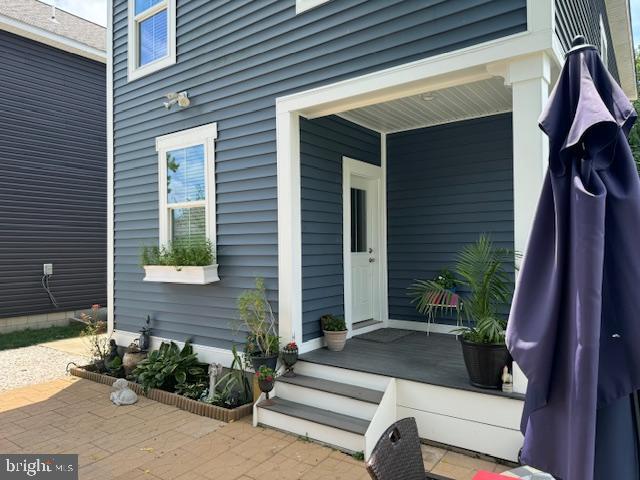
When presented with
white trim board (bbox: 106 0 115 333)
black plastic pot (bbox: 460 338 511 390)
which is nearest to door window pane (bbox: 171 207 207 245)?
white trim board (bbox: 106 0 115 333)

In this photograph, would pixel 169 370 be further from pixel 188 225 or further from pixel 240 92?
pixel 240 92

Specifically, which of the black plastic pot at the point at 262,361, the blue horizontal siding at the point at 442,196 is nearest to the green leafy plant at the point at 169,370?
the black plastic pot at the point at 262,361

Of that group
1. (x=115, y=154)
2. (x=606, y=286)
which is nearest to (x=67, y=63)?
(x=115, y=154)

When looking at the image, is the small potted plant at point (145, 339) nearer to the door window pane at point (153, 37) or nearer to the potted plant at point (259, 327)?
the potted plant at point (259, 327)

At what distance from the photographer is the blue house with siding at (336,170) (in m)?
3.28

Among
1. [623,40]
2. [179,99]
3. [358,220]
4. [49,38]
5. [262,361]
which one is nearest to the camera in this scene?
[262,361]

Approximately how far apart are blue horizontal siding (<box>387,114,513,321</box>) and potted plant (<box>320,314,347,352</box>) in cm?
139

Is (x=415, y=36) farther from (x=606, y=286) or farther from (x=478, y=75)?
(x=606, y=286)

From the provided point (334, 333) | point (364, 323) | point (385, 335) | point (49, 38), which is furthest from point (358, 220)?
point (49, 38)

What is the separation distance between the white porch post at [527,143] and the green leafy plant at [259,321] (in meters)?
2.09

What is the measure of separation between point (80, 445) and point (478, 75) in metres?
4.25

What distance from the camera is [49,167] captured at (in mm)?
8523

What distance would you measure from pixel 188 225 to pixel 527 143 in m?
3.79

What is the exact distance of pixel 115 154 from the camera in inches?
244
